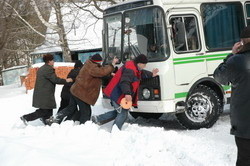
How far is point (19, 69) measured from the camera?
29.5 meters

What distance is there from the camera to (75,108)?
26.0 feet

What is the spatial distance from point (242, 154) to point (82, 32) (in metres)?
29.4

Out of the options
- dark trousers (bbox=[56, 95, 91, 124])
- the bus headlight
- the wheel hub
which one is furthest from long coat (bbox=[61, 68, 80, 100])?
the wheel hub

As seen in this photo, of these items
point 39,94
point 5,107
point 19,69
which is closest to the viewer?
point 39,94

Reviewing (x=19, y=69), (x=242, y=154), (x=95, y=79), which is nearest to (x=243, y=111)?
(x=242, y=154)

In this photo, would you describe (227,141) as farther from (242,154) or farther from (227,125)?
(242,154)

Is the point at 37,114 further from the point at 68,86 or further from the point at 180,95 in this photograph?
the point at 180,95

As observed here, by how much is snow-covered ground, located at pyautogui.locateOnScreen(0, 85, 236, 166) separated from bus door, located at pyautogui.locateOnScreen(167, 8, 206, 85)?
1.22 meters

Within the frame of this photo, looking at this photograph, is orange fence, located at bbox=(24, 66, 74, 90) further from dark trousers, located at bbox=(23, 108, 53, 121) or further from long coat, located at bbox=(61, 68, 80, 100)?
dark trousers, located at bbox=(23, 108, 53, 121)

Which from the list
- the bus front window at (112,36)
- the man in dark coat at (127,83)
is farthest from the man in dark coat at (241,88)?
the bus front window at (112,36)

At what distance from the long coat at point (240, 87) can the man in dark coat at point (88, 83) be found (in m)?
3.63

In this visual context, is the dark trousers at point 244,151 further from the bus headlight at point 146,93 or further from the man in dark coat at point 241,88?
the bus headlight at point 146,93

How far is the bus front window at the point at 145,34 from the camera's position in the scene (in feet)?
23.1

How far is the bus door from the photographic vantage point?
7.10 meters
